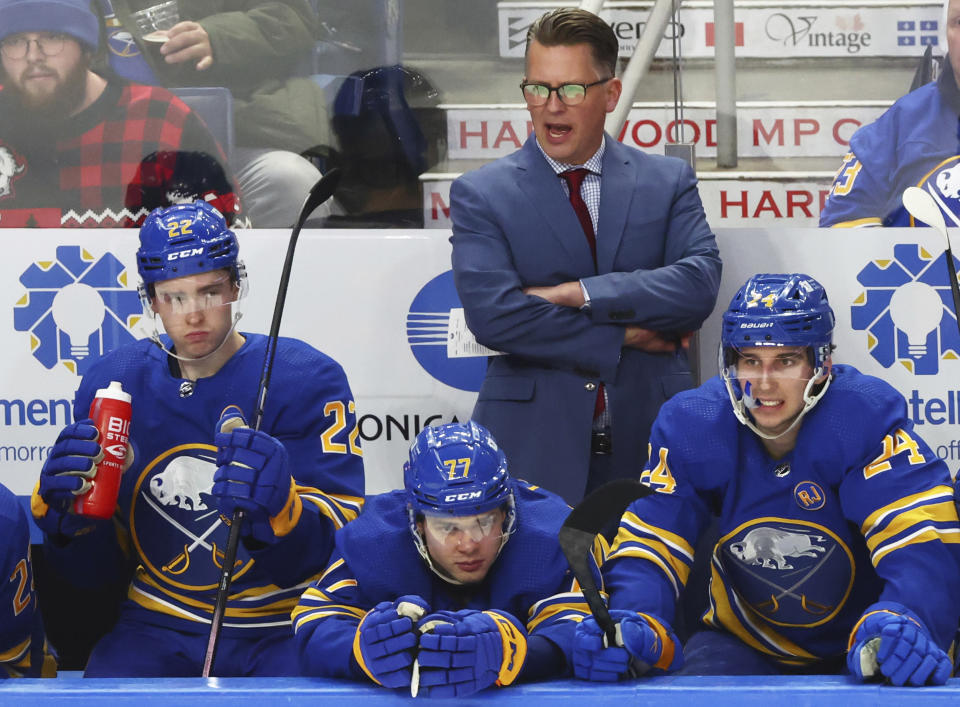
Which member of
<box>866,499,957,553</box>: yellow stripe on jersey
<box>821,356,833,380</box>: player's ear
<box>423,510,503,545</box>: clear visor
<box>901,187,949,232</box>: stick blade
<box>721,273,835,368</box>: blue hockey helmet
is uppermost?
<box>901,187,949,232</box>: stick blade

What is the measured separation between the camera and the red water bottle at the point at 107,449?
2877mm

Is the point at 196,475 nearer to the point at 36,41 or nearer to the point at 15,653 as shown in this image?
the point at 15,653

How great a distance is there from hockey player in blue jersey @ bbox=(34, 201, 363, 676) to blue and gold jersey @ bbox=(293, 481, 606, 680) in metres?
0.29

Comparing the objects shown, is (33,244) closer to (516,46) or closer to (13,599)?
(13,599)

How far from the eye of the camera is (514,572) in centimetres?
264

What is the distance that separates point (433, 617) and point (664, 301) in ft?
3.94

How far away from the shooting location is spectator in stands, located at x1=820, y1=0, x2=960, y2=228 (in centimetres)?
372

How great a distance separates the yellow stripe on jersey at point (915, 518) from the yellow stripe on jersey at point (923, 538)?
0.7 inches

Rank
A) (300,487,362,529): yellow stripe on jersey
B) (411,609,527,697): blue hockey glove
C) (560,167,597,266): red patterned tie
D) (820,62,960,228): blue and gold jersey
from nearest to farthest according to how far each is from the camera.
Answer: (411,609,527,697): blue hockey glove < (300,487,362,529): yellow stripe on jersey < (560,167,597,266): red patterned tie < (820,62,960,228): blue and gold jersey

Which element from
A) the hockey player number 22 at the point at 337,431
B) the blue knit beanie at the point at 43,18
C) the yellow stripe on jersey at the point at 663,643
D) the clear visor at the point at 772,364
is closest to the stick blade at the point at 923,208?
the clear visor at the point at 772,364

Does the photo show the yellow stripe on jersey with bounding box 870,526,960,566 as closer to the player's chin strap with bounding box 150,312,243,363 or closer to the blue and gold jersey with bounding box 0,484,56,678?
the player's chin strap with bounding box 150,312,243,363

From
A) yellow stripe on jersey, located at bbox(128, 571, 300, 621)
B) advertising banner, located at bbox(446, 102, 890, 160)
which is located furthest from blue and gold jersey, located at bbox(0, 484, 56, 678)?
advertising banner, located at bbox(446, 102, 890, 160)

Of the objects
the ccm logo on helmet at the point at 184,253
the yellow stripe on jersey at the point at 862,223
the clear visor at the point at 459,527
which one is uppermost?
the ccm logo on helmet at the point at 184,253

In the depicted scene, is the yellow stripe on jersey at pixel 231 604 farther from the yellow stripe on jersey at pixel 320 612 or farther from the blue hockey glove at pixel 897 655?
the blue hockey glove at pixel 897 655
